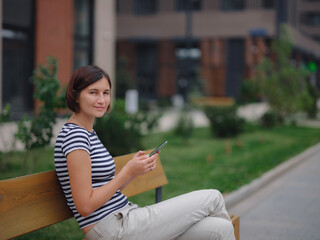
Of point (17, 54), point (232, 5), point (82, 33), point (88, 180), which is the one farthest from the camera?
point (232, 5)

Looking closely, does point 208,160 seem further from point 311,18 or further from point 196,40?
point 311,18

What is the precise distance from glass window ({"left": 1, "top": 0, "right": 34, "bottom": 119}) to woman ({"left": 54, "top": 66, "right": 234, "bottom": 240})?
14.9 m

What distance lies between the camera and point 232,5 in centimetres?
4116

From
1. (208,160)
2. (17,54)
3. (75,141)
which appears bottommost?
(208,160)

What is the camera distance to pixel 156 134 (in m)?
14.9

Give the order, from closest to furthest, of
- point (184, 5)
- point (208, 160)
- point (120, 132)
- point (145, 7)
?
point (120, 132)
point (208, 160)
point (184, 5)
point (145, 7)

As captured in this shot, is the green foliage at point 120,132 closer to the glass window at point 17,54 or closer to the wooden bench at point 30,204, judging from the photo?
the wooden bench at point 30,204

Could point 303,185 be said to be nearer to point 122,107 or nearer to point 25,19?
point 122,107

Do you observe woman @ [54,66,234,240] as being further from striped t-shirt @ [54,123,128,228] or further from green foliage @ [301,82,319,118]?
green foliage @ [301,82,319,118]

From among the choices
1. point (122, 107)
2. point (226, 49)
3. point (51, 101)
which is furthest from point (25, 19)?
point (226, 49)

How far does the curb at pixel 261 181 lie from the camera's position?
22.1 ft

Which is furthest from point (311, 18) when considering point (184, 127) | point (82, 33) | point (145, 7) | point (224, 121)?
point (184, 127)

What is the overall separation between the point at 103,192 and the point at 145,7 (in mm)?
42732

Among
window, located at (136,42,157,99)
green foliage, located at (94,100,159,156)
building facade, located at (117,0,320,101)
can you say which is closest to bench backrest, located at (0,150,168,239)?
green foliage, located at (94,100,159,156)
